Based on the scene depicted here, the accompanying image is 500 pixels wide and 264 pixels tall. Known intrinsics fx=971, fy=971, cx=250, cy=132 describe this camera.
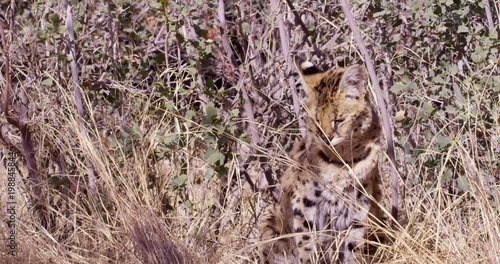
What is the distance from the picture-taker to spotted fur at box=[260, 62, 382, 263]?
3.76 metres

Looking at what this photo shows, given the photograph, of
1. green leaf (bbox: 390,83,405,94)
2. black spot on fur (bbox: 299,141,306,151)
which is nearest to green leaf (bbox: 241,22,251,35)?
black spot on fur (bbox: 299,141,306,151)

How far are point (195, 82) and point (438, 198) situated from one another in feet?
3.81

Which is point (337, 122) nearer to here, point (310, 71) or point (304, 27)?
point (310, 71)

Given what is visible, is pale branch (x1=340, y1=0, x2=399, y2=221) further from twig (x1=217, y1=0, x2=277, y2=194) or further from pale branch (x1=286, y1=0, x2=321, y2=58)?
twig (x1=217, y1=0, x2=277, y2=194)

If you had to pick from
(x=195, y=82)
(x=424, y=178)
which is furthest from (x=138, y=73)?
(x=424, y=178)

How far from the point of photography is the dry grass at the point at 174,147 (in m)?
3.84

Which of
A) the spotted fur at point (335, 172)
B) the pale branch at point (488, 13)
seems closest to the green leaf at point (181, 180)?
the spotted fur at point (335, 172)

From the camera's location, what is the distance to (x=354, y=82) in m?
3.72

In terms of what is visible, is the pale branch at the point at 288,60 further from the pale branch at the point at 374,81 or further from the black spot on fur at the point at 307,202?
the pale branch at the point at 374,81

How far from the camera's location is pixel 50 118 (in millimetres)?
4156

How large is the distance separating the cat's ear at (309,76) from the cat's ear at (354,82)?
0.50ft

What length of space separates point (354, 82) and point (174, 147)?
851mm

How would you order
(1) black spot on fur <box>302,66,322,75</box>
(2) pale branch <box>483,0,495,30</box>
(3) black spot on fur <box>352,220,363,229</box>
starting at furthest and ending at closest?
(2) pale branch <box>483,0,495,30</box> → (1) black spot on fur <box>302,66,322,75</box> → (3) black spot on fur <box>352,220,363,229</box>

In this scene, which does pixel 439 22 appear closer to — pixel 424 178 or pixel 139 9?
pixel 424 178
